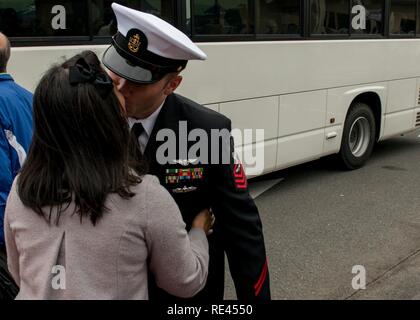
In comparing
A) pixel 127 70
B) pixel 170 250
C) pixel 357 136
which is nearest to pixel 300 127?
pixel 357 136

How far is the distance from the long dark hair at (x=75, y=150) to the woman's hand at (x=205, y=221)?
42 centimetres

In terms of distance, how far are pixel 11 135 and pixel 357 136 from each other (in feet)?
18.2

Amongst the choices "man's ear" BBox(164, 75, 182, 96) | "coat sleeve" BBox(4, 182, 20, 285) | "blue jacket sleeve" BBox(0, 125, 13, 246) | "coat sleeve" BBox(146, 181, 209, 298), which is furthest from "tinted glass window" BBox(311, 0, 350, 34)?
"coat sleeve" BBox(4, 182, 20, 285)

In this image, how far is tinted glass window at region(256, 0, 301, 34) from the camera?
5293 millimetres

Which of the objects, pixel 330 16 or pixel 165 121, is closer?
pixel 165 121

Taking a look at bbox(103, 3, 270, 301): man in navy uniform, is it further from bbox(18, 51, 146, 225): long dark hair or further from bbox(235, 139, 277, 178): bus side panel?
bbox(235, 139, 277, 178): bus side panel

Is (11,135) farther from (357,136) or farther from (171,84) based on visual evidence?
(357,136)

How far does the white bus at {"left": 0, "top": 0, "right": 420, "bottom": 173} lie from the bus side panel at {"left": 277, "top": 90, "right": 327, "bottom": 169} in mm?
12

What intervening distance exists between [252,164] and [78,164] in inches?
163

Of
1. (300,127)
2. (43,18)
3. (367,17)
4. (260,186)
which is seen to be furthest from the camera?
(367,17)

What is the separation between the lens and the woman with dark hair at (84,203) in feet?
4.41

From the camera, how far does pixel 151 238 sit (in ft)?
4.52

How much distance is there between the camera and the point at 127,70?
179 cm
